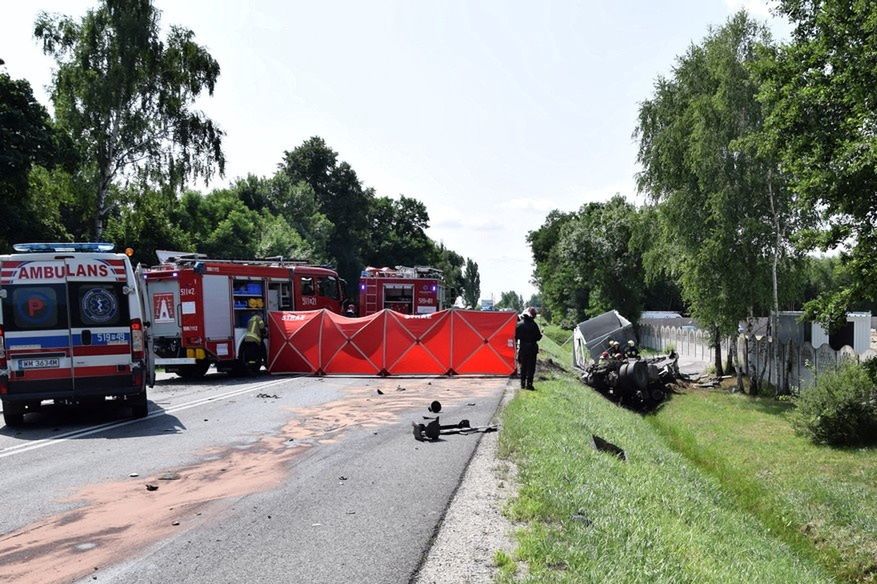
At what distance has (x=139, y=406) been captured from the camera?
11984mm

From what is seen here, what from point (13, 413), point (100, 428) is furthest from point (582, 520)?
point (13, 413)

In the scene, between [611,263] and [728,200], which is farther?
[611,263]

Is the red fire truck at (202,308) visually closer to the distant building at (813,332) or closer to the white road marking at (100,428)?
the white road marking at (100,428)

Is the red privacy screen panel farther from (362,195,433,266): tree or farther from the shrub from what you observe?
(362,195,433,266): tree

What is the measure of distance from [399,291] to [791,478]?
17.0 metres

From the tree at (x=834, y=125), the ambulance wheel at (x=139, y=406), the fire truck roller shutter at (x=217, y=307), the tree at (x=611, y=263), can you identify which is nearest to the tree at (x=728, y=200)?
the tree at (x=834, y=125)

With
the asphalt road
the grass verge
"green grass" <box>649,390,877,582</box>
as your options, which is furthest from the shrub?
the asphalt road

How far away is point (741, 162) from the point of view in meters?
23.5

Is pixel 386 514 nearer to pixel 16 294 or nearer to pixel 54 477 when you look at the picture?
pixel 54 477

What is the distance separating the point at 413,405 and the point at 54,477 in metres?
6.63

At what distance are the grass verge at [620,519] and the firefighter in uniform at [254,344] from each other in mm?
9074

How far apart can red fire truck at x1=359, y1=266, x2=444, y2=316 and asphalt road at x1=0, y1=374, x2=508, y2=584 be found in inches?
567

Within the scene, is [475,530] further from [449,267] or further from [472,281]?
[472,281]

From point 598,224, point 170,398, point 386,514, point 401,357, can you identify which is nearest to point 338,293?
point 401,357
